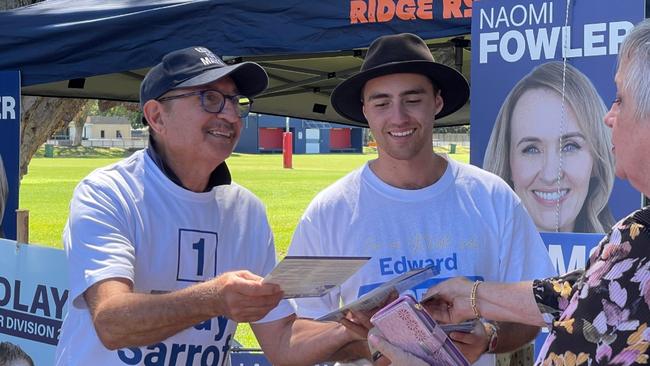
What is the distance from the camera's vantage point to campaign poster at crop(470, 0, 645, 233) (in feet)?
11.5

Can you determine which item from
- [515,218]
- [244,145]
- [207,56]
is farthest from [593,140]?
[244,145]

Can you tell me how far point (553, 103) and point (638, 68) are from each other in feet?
6.54

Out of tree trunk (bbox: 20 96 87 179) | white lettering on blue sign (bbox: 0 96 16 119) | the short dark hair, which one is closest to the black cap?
the short dark hair

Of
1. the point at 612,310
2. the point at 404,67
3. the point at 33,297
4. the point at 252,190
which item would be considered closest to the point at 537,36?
the point at 404,67

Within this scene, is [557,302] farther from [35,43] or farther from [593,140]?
[35,43]

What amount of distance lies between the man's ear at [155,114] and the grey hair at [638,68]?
1393mm

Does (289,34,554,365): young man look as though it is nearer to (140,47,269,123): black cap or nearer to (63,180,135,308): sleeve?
(140,47,269,123): black cap

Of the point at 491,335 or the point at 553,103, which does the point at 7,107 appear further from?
the point at 491,335

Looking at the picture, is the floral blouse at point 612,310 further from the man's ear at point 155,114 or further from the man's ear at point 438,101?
the man's ear at point 155,114

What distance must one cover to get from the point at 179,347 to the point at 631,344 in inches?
54.0

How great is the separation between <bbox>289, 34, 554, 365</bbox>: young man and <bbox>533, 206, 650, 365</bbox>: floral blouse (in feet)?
2.77

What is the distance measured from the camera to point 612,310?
1.64 meters

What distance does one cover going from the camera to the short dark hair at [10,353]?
4.61m

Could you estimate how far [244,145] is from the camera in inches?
2447
